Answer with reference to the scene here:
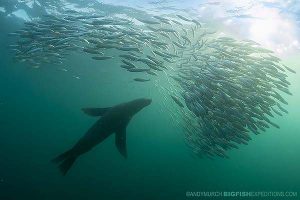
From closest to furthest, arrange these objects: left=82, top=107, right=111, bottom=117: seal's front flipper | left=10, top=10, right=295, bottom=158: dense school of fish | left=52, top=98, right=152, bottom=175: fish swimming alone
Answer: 1. left=52, top=98, right=152, bottom=175: fish swimming alone
2. left=82, top=107, right=111, bottom=117: seal's front flipper
3. left=10, top=10, right=295, bottom=158: dense school of fish

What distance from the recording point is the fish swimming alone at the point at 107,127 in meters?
9.98

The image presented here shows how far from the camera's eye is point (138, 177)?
1476 inches

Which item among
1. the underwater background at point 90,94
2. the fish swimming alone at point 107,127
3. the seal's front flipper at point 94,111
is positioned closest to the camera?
the fish swimming alone at point 107,127

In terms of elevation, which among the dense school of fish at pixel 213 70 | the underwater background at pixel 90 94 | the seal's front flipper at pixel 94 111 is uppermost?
the dense school of fish at pixel 213 70

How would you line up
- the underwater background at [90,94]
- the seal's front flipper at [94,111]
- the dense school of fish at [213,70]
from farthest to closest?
the underwater background at [90,94]
the dense school of fish at [213,70]
the seal's front flipper at [94,111]

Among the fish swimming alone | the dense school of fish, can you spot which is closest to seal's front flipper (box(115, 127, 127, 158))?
the fish swimming alone

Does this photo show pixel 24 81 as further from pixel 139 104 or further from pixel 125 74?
pixel 139 104

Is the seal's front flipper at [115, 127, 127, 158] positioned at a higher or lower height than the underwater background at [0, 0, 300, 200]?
higher

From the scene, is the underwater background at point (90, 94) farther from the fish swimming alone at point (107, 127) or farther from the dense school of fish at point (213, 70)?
the fish swimming alone at point (107, 127)

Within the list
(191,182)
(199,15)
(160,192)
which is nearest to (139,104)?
(199,15)

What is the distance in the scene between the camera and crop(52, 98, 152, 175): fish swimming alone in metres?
A: 9.98

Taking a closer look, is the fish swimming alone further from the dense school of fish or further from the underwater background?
the underwater background

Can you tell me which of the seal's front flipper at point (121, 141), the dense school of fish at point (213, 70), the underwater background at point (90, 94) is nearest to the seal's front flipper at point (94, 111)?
the seal's front flipper at point (121, 141)

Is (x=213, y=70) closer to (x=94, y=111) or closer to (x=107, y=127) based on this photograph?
(x=107, y=127)
